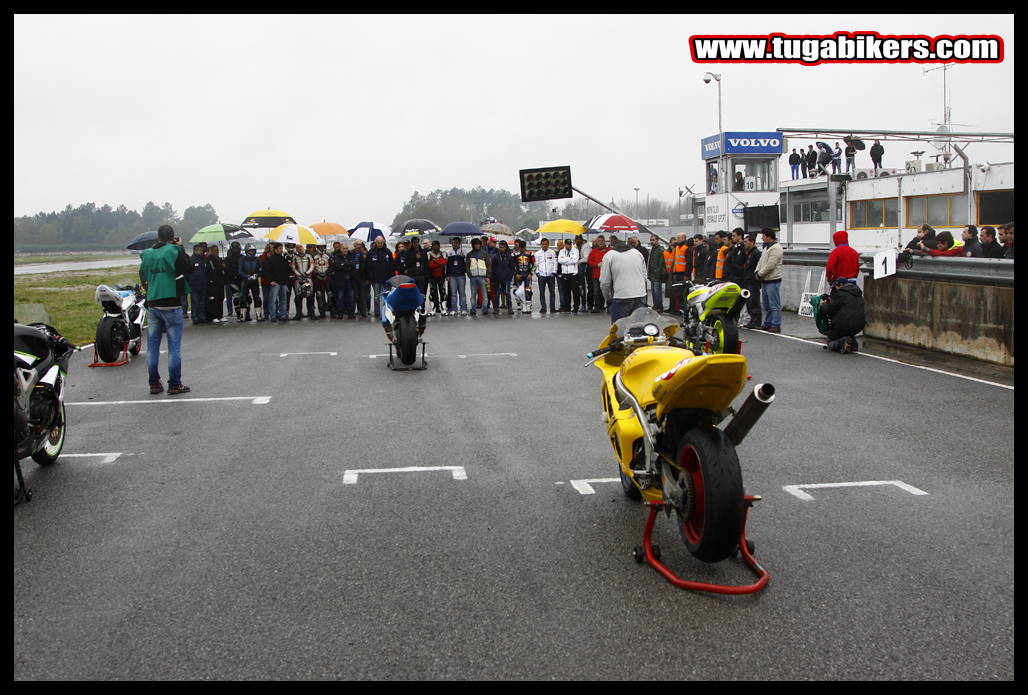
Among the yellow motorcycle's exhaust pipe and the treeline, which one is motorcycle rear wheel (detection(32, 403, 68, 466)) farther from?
the treeline

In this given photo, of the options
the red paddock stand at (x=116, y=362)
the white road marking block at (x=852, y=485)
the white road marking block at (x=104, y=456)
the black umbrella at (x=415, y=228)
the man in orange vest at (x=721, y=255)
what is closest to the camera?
the white road marking block at (x=852, y=485)

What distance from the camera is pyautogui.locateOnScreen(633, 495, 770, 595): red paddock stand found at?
390 centimetres

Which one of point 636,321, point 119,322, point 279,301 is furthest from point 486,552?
point 279,301

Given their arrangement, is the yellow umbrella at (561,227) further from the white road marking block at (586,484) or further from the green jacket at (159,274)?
the white road marking block at (586,484)

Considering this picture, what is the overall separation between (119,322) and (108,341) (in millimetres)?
588

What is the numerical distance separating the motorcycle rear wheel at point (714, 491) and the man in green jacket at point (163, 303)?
7.26m

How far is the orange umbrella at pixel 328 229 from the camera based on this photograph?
29.0 metres

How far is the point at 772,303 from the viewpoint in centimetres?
1480

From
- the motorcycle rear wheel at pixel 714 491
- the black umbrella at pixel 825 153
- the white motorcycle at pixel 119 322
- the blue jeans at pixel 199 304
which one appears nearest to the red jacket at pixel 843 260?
the motorcycle rear wheel at pixel 714 491

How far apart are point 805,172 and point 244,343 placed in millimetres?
28877

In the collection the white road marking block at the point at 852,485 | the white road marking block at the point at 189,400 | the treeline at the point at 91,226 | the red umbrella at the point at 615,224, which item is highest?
the treeline at the point at 91,226

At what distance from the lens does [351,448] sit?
695 cm

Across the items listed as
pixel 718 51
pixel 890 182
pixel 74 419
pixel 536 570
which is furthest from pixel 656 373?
pixel 890 182
